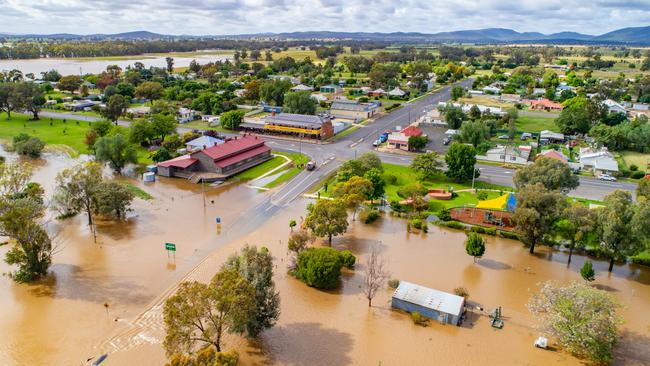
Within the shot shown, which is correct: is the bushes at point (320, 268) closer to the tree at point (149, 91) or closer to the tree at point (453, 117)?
the tree at point (453, 117)

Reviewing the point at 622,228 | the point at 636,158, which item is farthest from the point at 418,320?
the point at 636,158

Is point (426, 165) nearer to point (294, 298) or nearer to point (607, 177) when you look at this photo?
point (607, 177)

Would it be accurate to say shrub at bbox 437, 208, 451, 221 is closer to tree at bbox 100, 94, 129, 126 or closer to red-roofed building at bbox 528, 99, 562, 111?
tree at bbox 100, 94, 129, 126

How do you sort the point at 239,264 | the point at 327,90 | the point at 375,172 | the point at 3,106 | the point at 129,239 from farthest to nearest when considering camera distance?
the point at 327,90
the point at 3,106
the point at 375,172
the point at 129,239
the point at 239,264

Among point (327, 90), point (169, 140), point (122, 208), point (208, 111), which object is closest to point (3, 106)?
point (208, 111)

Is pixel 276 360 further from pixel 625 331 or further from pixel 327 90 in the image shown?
pixel 327 90

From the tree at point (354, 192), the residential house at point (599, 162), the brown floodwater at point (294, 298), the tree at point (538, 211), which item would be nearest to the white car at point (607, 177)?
the residential house at point (599, 162)
